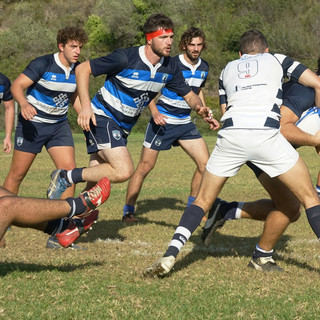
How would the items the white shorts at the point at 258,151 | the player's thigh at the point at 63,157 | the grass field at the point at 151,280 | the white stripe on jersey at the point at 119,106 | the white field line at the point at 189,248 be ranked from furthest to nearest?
1. the player's thigh at the point at 63,157
2. the white stripe on jersey at the point at 119,106
3. the white field line at the point at 189,248
4. the white shorts at the point at 258,151
5. the grass field at the point at 151,280

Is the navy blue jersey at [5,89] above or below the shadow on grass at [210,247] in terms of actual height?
above

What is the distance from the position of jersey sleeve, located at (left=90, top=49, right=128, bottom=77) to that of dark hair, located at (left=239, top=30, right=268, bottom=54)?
4.76 ft

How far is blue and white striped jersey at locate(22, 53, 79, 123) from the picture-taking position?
7.56 meters

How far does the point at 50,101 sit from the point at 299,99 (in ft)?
10.5

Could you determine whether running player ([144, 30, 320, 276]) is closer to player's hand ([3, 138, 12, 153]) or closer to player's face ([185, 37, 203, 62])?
player's hand ([3, 138, 12, 153])

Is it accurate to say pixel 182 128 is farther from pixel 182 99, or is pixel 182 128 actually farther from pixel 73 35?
pixel 73 35

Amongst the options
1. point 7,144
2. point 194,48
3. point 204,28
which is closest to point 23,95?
point 7,144

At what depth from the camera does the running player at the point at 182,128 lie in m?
9.45

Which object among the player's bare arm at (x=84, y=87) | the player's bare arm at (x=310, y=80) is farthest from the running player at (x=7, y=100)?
the player's bare arm at (x=310, y=80)

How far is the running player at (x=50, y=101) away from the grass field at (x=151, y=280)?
3.04 ft

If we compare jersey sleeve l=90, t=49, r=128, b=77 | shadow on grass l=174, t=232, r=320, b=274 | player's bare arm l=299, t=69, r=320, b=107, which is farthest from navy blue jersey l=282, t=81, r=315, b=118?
jersey sleeve l=90, t=49, r=128, b=77

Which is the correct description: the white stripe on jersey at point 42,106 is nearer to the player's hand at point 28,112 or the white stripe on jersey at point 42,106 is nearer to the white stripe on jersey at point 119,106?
the player's hand at point 28,112

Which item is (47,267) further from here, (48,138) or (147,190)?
(147,190)

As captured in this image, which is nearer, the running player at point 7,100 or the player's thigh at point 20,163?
the player's thigh at point 20,163
